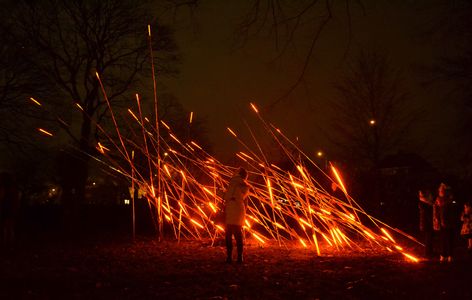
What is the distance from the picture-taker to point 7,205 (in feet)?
37.4

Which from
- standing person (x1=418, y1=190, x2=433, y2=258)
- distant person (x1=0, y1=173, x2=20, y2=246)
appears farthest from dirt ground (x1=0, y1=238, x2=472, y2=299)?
distant person (x1=0, y1=173, x2=20, y2=246)

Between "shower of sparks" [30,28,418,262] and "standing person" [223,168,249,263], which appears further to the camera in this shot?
"shower of sparks" [30,28,418,262]

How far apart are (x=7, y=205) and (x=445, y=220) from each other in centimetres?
935

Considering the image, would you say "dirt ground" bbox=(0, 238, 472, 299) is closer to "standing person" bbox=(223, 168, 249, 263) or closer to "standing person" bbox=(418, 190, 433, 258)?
"standing person" bbox=(223, 168, 249, 263)

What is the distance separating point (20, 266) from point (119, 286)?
2.47 meters

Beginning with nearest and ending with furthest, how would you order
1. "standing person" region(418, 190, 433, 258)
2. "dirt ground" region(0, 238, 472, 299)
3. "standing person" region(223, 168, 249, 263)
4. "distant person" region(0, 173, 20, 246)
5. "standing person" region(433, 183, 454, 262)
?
1. "dirt ground" region(0, 238, 472, 299)
2. "standing person" region(223, 168, 249, 263)
3. "standing person" region(433, 183, 454, 262)
4. "standing person" region(418, 190, 433, 258)
5. "distant person" region(0, 173, 20, 246)

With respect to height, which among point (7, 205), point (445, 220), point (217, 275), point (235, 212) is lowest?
point (217, 275)

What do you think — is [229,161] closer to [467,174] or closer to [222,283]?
[467,174]

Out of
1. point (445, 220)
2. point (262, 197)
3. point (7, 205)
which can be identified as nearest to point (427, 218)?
point (445, 220)

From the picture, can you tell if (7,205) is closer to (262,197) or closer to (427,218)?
(262,197)

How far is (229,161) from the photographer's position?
43.7m

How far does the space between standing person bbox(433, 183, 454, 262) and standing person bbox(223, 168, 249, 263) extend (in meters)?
3.80

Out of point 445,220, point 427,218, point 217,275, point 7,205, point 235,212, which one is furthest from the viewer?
point 7,205

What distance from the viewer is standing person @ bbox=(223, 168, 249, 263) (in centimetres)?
860
